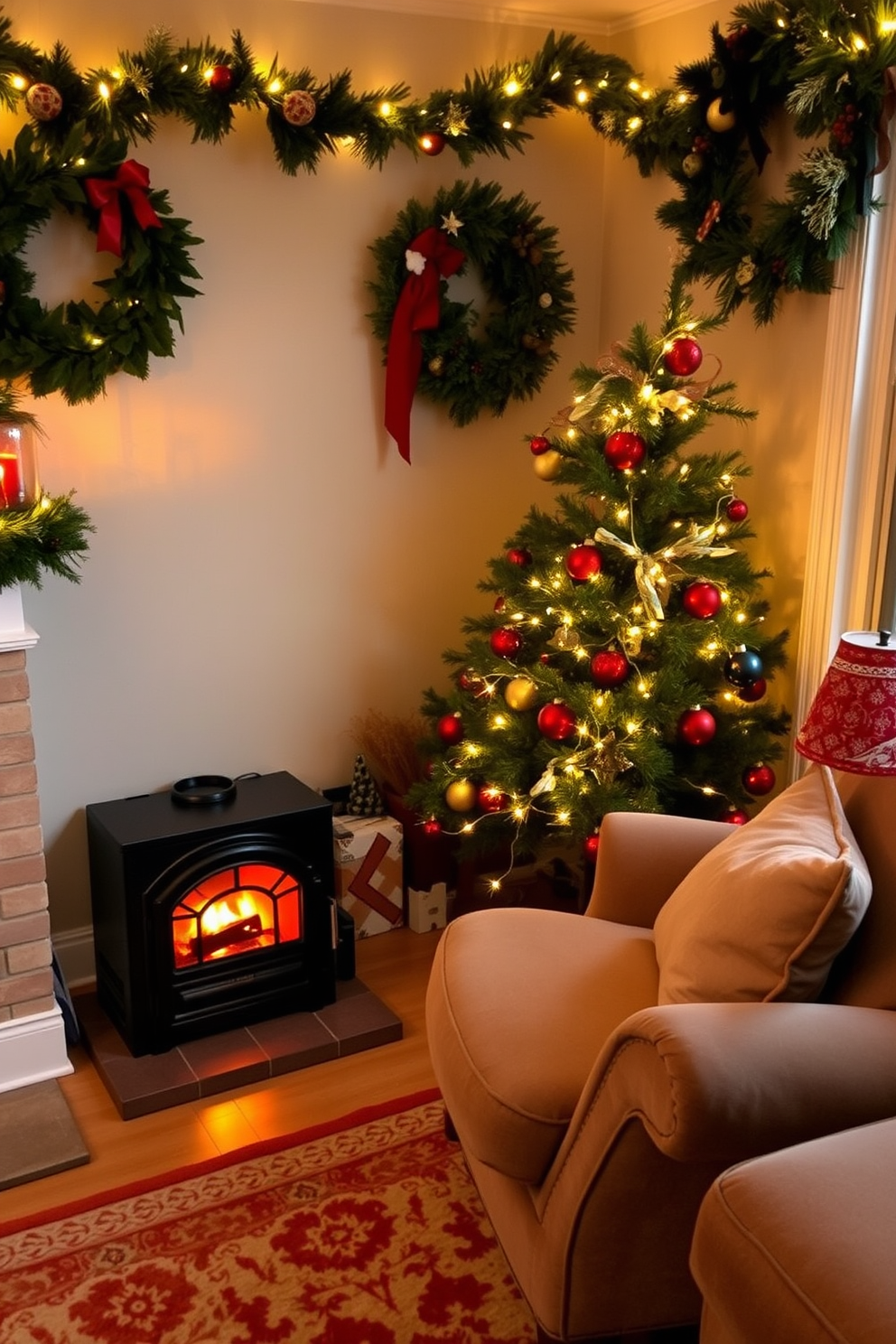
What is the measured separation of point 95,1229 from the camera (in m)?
2.26

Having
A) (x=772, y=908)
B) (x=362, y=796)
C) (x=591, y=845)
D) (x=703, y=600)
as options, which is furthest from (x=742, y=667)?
(x=362, y=796)

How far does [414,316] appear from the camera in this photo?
3.21 meters

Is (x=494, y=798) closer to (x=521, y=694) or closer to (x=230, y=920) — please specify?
(x=521, y=694)

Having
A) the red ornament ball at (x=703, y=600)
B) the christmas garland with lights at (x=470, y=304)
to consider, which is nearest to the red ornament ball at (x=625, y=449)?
the red ornament ball at (x=703, y=600)

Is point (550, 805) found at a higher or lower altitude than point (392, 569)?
lower

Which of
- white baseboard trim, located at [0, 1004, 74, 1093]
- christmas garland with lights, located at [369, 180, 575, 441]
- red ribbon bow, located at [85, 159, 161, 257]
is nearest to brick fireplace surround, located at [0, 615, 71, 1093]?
white baseboard trim, located at [0, 1004, 74, 1093]

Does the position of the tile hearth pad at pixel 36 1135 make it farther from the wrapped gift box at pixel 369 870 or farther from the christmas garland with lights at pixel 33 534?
the christmas garland with lights at pixel 33 534

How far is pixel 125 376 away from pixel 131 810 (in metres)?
1.09

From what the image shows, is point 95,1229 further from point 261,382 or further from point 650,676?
point 261,382

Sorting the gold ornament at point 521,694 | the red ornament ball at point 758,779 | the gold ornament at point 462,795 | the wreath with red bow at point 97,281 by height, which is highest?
the wreath with red bow at point 97,281

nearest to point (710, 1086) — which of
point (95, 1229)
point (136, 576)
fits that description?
point (95, 1229)

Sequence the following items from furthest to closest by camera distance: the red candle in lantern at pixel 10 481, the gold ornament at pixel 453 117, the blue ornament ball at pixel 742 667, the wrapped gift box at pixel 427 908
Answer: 1. the wrapped gift box at pixel 427 908
2. the gold ornament at pixel 453 117
3. the blue ornament ball at pixel 742 667
4. the red candle in lantern at pixel 10 481

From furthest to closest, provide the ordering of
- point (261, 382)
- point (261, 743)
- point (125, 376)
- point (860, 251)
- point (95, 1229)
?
point (261, 743), point (261, 382), point (125, 376), point (860, 251), point (95, 1229)

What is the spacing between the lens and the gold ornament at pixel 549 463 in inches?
116
